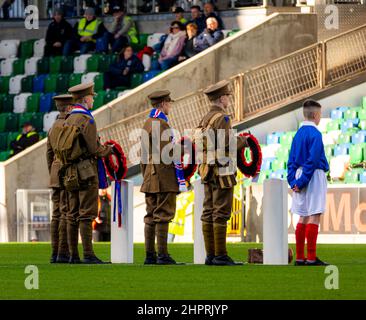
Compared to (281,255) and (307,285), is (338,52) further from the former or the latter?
(307,285)

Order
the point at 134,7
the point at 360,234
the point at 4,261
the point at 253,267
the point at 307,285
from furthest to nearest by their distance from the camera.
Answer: the point at 134,7 → the point at 360,234 → the point at 4,261 → the point at 253,267 → the point at 307,285

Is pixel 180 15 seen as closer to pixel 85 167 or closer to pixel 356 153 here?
pixel 356 153

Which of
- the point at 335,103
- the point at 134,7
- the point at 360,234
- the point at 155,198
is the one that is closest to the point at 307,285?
the point at 155,198

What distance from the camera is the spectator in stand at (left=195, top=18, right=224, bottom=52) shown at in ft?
111

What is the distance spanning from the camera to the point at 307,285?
16.0 meters

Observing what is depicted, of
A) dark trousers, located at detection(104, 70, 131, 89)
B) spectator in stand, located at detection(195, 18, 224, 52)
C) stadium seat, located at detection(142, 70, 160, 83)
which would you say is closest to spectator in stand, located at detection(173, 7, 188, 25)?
spectator in stand, located at detection(195, 18, 224, 52)

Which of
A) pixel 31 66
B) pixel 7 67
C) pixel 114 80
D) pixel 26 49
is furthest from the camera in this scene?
pixel 26 49

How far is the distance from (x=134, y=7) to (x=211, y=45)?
5.37m

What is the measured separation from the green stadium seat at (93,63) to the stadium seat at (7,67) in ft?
8.14

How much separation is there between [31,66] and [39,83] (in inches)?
39.0

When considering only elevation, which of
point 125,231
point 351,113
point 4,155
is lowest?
point 125,231

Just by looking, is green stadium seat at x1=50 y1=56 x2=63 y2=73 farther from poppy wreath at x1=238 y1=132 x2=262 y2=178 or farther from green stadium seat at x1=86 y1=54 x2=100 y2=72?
poppy wreath at x1=238 y1=132 x2=262 y2=178

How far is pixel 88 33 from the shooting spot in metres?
37.8

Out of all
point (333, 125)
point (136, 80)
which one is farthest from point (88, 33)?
point (333, 125)
